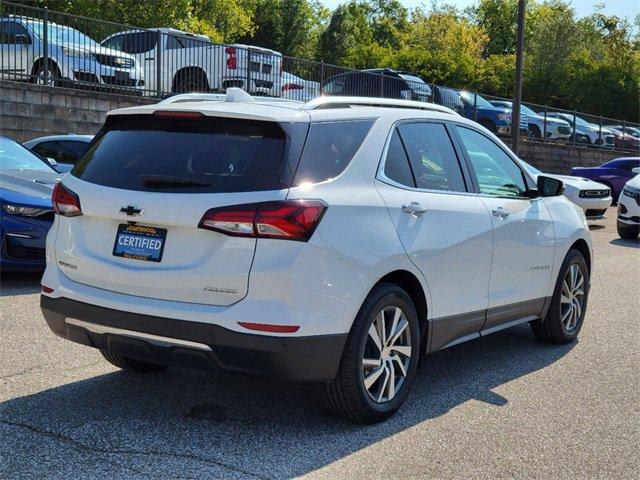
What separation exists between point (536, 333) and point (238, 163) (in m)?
3.44

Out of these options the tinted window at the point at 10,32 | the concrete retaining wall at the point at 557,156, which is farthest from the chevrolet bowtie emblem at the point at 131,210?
the concrete retaining wall at the point at 557,156

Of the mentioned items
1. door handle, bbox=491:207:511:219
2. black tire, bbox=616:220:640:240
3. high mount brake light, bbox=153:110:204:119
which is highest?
high mount brake light, bbox=153:110:204:119

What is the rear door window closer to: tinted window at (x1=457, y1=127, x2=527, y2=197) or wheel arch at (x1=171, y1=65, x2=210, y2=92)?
wheel arch at (x1=171, y1=65, x2=210, y2=92)

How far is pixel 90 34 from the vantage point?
1702 centimetres

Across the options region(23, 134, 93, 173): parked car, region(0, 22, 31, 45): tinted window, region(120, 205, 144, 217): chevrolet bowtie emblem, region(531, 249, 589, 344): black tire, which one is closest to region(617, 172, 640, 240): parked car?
region(531, 249, 589, 344): black tire

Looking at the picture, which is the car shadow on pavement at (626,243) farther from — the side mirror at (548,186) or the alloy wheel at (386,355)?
the alloy wheel at (386,355)

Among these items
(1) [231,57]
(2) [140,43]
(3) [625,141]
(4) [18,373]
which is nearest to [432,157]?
(4) [18,373]

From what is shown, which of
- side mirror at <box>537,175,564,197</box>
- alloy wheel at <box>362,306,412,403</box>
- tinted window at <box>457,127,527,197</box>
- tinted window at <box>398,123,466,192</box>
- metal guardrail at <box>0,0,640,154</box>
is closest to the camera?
alloy wheel at <box>362,306,412,403</box>

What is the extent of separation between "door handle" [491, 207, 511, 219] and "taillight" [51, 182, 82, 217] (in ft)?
8.59

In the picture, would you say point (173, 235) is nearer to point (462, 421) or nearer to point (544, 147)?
point (462, 421)

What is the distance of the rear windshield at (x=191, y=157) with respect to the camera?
Answer: 13.5 feet

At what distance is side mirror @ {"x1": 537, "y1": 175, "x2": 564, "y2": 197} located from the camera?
6.12 meters

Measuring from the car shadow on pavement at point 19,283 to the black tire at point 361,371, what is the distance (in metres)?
4.53

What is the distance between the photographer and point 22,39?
15703mm
